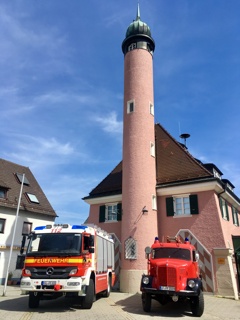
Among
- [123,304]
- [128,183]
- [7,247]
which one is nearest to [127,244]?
[128,183]

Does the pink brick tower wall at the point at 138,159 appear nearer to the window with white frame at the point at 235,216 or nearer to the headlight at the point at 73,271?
the window with white frame at the point at 235,216

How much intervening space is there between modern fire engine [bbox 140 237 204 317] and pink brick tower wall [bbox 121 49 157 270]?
620 cm

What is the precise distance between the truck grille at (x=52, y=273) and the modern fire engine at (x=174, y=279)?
2971 millimetres

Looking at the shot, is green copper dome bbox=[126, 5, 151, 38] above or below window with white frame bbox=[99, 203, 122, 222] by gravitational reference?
above

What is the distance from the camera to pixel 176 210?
19.5m

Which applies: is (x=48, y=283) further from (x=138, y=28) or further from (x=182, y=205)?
(x=138, y=28)

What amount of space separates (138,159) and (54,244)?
10338mm

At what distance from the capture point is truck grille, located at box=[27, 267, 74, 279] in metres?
9.96

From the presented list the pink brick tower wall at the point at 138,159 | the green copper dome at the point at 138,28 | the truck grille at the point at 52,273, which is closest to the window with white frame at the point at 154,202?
the pink brick tower wall at the point at 138,159

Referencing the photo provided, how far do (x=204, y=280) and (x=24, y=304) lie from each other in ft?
33.7

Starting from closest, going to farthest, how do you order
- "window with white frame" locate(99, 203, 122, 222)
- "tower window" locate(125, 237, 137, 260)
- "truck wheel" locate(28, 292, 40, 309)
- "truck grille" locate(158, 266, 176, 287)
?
"truck grille" locate(158, 266, 176, 287), "truck wheel" locate(28, 292, 40, 309), "tower window" locate(125, 237, 137, 260), "window with white frame" locate(99, 203, 122, 222)

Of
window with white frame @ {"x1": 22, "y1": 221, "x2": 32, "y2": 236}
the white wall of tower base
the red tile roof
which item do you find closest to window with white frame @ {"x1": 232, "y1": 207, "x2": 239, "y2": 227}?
the red tile roof

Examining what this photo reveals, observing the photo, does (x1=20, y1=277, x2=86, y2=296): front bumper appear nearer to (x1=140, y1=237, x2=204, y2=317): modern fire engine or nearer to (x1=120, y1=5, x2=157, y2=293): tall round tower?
(x1=140, y1=237, x2=204, y2=317): modern fire engine

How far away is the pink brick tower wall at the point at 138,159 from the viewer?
18.3m
